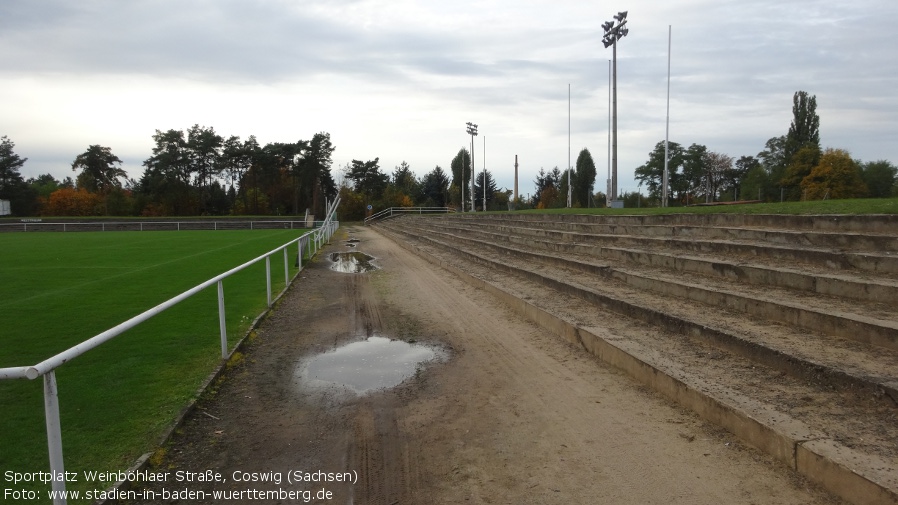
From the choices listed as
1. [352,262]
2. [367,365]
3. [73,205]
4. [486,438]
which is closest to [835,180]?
[352,262]

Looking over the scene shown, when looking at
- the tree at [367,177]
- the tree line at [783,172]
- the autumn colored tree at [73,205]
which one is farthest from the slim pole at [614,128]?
the autumn colored tree at [73,205]

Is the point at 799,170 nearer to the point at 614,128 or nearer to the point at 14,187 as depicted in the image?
the point at 614,128

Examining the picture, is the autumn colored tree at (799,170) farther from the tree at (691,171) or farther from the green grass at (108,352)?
the green grass at (108,352)

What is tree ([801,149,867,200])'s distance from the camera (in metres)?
40.4

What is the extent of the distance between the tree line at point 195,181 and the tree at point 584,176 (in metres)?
33.4

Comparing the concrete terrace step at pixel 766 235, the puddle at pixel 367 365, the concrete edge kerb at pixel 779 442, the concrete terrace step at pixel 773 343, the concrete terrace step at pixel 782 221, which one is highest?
the concrete terrace step at pixel 782 221

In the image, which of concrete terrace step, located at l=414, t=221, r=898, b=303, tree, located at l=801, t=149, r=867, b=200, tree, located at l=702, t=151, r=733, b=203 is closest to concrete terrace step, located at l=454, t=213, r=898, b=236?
concrete terrace step, located at l=414, t=221, r=898, b=303

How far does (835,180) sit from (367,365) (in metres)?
48.4

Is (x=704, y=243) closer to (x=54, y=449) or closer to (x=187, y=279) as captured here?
(x=54, y=449)

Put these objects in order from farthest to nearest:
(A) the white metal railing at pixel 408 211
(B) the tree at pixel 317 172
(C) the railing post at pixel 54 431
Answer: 1. (B) the tree at pixel 317 172
2. (A) the white metal railing at pixel 408 211
3. (C) the railing post at pixel 54 431

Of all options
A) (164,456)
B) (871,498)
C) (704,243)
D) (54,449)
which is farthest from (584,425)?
(704,243)

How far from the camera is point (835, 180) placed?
42469 millimetres

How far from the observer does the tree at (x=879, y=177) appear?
38.1m

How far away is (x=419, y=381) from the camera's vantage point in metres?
5.41
